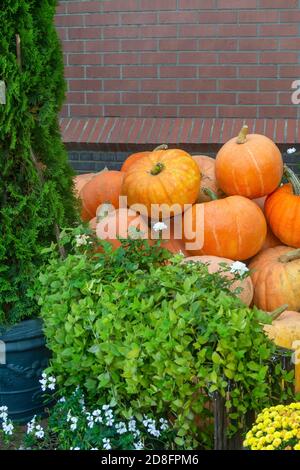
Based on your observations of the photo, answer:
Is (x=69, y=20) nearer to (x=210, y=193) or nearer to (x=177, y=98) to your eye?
(x=177, y=98)

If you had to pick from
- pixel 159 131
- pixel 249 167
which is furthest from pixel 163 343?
pixel 159 131

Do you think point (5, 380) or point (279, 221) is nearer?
point (5, 380)

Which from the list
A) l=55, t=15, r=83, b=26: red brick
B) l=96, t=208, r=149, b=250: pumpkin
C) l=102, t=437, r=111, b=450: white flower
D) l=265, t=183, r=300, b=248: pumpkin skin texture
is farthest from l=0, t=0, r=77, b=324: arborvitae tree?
l=55, t=15, r=83, b=26: red brick

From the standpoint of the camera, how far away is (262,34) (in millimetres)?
5820

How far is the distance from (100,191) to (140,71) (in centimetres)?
194

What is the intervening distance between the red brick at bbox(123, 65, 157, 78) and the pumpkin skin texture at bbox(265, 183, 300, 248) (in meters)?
2.34

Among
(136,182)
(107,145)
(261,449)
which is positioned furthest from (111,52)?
(261,449)

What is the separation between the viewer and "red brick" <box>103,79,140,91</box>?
617 centimetres

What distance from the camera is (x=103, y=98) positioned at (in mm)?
6277

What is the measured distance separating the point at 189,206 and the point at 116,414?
1.57 m

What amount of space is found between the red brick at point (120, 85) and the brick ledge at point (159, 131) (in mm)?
280

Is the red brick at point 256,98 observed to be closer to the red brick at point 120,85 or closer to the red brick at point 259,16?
the red brick at point 259,16

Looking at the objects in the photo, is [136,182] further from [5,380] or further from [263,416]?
[263,416]

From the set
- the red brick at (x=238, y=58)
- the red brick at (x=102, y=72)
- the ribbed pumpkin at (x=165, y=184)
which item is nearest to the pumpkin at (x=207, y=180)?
the ribbed pumpkin at (x=165, y=184)
